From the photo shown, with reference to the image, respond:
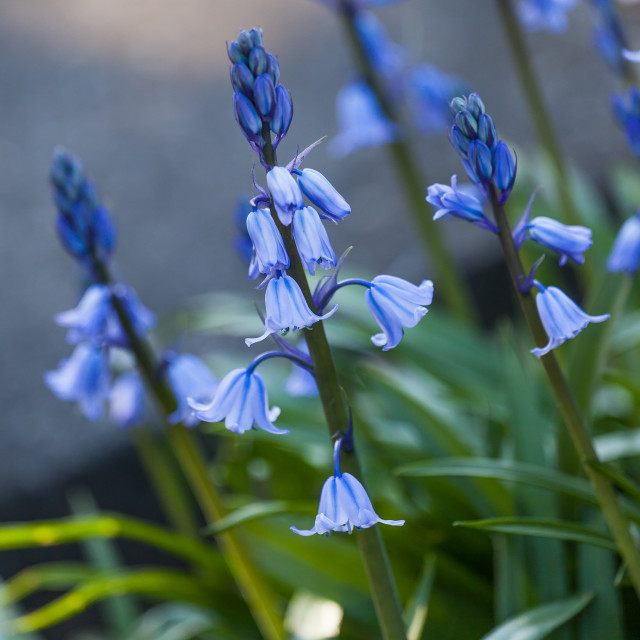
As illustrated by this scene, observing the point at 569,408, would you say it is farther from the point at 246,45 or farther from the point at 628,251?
the point at 246,45

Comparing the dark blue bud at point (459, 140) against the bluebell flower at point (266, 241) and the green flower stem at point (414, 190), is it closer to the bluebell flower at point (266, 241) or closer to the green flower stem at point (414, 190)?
the bluebell flower at point (266, 241)

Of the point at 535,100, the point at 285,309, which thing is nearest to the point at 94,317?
the point at 285,309

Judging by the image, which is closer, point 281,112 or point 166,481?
point 281,112

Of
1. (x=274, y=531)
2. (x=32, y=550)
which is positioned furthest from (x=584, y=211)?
(x=32, y=550)

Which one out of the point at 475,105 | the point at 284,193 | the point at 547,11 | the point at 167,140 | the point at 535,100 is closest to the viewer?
the point at 284,193

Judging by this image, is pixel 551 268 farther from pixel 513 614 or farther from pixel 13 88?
pixel 13 88

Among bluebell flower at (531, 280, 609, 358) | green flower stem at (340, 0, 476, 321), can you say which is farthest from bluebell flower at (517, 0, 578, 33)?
bluebell flower at (531, 280, 609, 358)

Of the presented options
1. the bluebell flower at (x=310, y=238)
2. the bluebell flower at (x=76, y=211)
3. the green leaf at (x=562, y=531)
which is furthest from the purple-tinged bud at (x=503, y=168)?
the bluebell flower at (x=76, y=211)
